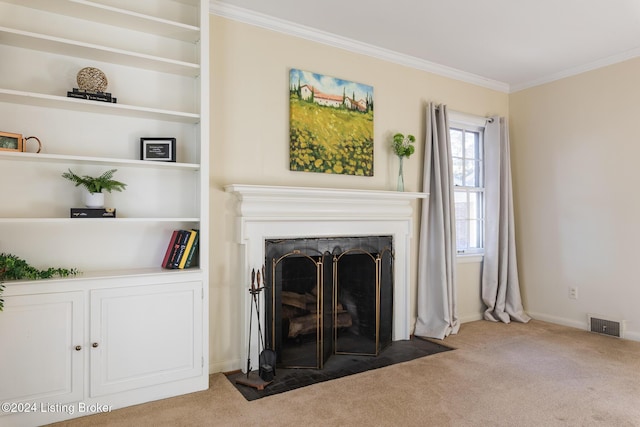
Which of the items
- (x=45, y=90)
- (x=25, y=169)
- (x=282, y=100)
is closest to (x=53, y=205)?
(x=25, y=169)

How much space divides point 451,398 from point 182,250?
187 centimetres

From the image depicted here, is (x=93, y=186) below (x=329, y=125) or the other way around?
below

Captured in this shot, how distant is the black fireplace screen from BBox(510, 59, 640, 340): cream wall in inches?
74.6

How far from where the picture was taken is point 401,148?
3.63m

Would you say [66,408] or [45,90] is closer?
[66,408]

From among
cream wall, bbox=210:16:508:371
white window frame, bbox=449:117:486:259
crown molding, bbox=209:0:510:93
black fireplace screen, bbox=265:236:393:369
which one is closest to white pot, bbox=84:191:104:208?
cream wall, bbox=210:16:508:371

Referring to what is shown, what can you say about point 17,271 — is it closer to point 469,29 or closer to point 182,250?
point 182,250

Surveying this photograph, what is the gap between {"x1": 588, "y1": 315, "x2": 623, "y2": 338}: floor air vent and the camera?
3.71m

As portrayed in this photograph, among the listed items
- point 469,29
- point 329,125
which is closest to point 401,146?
point 329,125

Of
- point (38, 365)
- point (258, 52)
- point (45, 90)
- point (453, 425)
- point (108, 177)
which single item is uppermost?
point (258, 52)

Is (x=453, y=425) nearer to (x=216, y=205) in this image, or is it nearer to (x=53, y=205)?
(x=216, y=205)

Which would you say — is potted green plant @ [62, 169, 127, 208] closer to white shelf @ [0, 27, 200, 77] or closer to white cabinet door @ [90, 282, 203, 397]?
white cabinet door @ [90, 282, 203, 397]

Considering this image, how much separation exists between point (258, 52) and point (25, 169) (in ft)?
5.60

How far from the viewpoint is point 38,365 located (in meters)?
2.13
